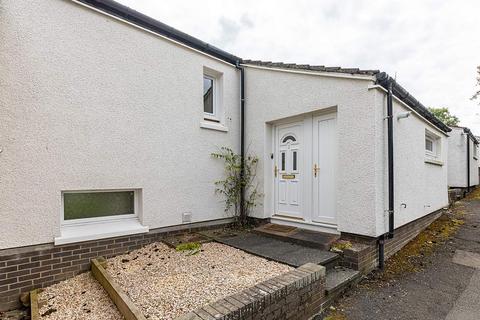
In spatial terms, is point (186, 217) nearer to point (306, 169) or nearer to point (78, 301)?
point (78, 301)

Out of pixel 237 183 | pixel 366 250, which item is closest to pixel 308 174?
pixel 237 183

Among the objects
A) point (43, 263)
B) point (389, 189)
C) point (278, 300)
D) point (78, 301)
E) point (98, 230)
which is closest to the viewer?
point (278, 300)

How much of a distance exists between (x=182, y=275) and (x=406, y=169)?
5.61 meters

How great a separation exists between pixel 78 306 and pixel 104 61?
161 inches

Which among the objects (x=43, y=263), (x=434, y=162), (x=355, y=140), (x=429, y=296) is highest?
(x=355, y=140)

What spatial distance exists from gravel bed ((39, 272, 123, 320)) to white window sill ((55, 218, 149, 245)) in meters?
0.66

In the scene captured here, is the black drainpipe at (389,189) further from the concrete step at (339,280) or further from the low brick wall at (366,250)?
the concrete step at (339,280)

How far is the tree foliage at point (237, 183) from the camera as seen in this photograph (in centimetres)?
655

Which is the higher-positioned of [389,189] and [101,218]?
[389,189]

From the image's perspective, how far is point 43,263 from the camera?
3.85m

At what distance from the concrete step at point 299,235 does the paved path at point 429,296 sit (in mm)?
951

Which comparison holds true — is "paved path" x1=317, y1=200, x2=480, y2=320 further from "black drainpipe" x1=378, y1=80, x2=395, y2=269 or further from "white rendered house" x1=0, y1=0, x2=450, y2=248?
"white rendered house" x1=0, y1=0, x2=450, y2=248

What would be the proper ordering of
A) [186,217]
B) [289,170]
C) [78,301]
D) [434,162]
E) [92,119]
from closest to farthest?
[78,301]
[92,119]
[186,217]
[289,170]
[434,162]

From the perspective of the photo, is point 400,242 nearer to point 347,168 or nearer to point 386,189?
point 386,189
